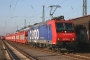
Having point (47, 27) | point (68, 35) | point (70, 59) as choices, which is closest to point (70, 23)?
point (68, 35)

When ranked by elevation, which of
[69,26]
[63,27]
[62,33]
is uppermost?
[69,26]

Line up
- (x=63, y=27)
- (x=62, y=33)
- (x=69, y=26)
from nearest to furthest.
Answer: (x=62, y=33), (x=63, y=27), (x=69, y=26)

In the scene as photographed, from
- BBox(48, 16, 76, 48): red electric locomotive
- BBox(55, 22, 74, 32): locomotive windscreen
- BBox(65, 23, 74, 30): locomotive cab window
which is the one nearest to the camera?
BBox(48, 16, 76, 48): red electric locomotive

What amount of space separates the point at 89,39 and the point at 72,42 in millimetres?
1638

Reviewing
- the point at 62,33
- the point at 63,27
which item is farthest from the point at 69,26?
the point at 62,33

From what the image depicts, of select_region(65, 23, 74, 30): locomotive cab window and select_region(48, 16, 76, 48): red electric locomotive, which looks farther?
select_region(65, 23, 74, 30): locomotive cab window

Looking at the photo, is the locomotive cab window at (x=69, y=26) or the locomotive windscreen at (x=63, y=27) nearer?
the locomotive windscreen at (x=63, y=27)

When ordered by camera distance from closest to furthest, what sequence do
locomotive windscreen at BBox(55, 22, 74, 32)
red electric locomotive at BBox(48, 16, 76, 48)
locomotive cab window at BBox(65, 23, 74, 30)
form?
red electric locomotive at BBox(48, 16, 76, 48), locomotive windscreen at BBox(55, 22, 74, 32), locomotive cab window at BBox(65, 23, 74, 30)

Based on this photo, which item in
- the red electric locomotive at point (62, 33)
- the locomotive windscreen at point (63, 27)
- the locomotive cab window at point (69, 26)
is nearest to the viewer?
the red electric locomotive at point (62, 33)

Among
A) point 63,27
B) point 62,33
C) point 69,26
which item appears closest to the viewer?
point 62,33

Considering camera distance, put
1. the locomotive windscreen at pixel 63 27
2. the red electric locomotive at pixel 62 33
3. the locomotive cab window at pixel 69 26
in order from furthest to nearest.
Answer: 1. the locomotive cab window at pixel 69 26
2. the locomotive windscreen at pixel 63 27
3. the red electric locomotive at pixel 62 33

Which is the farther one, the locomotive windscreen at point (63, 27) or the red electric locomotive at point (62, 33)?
the locomotive windscreen at point (63, 27)

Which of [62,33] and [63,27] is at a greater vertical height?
[63,27]

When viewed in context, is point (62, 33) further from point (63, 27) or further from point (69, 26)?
point (69, 26)
